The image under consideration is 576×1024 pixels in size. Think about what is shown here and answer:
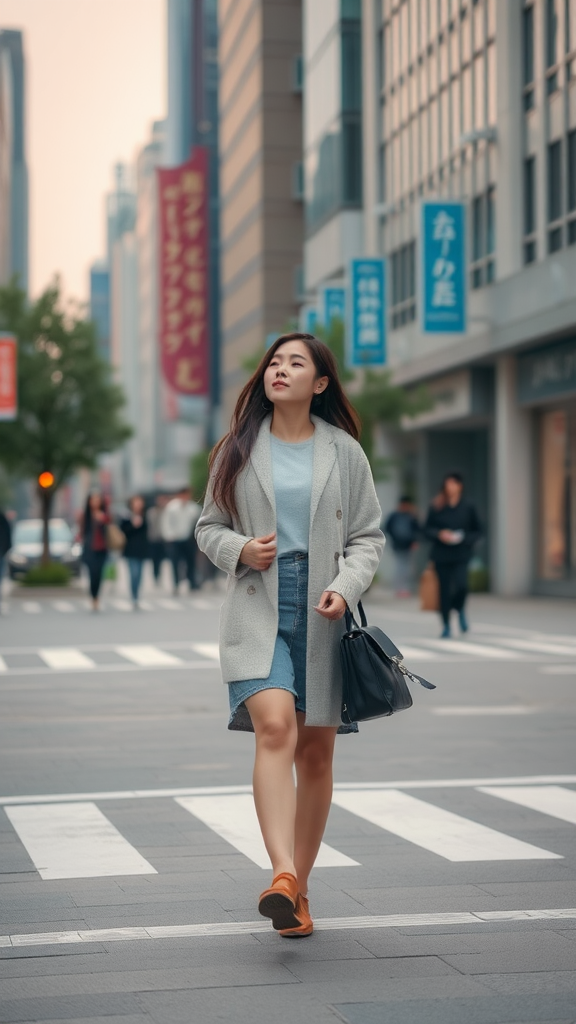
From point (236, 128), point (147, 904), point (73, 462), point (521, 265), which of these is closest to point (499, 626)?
point (521, 265)

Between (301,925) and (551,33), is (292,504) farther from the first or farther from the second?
(551,33)

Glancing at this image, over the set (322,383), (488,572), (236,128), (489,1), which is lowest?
(488,572)

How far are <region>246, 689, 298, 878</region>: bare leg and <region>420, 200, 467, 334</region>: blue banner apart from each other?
2488 centimetres

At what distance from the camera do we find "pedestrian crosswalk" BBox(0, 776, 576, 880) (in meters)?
6.37

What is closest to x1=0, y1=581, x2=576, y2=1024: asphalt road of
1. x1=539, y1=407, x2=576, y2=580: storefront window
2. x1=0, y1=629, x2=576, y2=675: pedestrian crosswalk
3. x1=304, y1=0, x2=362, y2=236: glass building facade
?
x1=0, y1=629, x2=576, y2=675: pedestrian crosswalk

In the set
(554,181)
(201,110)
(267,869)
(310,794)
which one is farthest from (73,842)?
(201,110)

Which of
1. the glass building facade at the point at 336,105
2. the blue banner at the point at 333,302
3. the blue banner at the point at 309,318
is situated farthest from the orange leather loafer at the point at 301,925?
the glass building facade at the point at 336,105

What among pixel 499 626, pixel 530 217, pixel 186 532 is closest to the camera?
pixel 499 626

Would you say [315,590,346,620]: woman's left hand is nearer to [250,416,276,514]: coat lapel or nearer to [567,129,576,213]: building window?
[250,416,276,514]: coat lapel

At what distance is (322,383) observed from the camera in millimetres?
5305

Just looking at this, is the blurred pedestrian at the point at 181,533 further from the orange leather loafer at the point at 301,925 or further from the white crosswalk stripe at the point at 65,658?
the orange leather loafer at the point at 301,925

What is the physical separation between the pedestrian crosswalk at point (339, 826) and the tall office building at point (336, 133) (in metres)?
34.6

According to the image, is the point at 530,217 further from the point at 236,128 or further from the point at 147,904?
the point at 236,128

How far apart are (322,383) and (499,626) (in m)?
16.4
